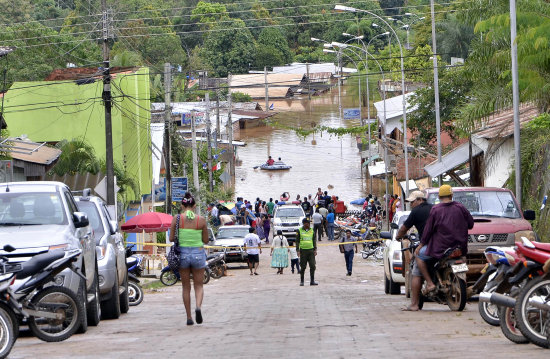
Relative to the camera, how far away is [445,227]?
1386 cm

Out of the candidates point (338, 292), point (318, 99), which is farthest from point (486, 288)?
point (318, 99)

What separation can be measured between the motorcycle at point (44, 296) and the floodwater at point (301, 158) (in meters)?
47.9

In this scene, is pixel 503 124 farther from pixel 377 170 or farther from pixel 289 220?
pixel 377 170

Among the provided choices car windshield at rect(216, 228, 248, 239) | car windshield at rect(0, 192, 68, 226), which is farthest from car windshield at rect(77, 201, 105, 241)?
car windshield at rect(216, 228, 248, 239)

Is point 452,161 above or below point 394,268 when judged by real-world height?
above

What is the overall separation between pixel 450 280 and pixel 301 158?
54.7m

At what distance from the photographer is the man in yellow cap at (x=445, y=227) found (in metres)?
13.8

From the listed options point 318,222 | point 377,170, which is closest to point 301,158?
point 377,170

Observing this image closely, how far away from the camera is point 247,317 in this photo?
14.8 meters

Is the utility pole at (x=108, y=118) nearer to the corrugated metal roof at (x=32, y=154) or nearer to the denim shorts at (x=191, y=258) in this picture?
the corrugated metal roof at (x=32, y=154)

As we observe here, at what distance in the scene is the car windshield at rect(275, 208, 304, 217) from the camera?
46562mm

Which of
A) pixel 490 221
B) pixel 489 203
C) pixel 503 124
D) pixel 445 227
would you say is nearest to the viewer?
pixel 445 227

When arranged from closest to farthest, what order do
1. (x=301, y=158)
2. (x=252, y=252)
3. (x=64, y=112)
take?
(x=252, y=252) < (x=64, y=112) < (x=301, y=158)

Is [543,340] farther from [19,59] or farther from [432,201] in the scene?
[19,59]
